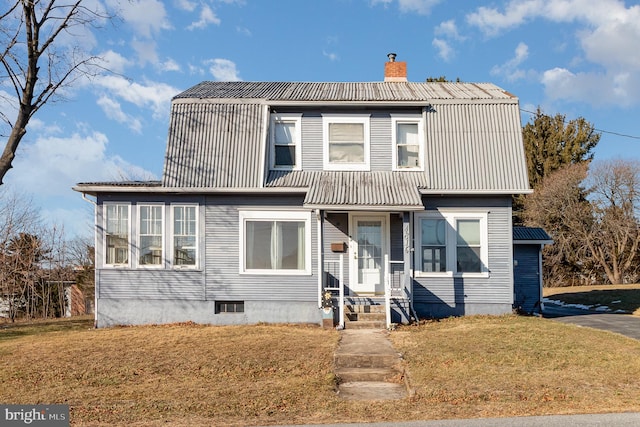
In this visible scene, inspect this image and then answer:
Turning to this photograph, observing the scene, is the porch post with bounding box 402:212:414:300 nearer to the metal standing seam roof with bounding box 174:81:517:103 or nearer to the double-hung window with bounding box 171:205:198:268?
the metal standing seam roof with bounding box 174:81:517:103

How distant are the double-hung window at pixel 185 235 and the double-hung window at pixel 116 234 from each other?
132 centimetres

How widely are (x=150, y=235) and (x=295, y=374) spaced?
762 cm

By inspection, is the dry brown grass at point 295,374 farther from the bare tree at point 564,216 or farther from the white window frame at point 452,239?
the bare tree at point 564,216

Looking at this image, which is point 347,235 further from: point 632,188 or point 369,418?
point 632,188

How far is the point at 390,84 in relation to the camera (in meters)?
19.4

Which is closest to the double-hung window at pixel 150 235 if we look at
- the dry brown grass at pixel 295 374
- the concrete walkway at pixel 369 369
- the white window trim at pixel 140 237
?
the white window trim at pixel 140 237

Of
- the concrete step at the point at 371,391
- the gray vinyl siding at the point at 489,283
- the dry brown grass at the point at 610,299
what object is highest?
the gray vinyl siding at the point at 489,283

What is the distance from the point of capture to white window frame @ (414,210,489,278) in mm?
15625

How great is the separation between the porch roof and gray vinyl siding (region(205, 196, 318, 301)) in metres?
0.63

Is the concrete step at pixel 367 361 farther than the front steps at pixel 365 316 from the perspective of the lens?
No

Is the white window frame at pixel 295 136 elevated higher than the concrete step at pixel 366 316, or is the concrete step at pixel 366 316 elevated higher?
the white window frame at pixel 295 136

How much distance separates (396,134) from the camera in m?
16.3

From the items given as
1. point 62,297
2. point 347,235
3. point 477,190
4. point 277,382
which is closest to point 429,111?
point 477,190

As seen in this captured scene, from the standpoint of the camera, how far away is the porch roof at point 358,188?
14.5 meters
